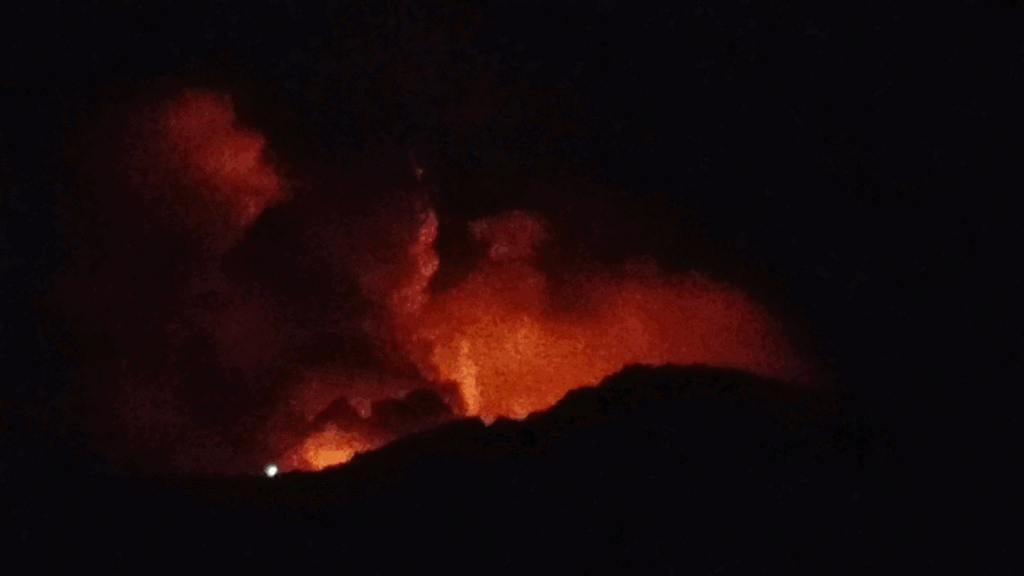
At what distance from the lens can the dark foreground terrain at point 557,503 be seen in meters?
3.96

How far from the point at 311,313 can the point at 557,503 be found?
9.45ft

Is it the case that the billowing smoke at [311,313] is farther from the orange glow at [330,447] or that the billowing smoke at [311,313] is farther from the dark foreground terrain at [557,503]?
the dark foreground terrain at [557,503]

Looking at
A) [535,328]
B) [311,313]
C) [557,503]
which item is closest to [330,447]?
[311,313]

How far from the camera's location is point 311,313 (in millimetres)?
6480

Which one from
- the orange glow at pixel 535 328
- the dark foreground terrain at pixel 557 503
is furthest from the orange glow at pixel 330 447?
the dark foreground terrain at pixel 557 503

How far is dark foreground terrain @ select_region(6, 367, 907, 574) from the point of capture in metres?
3.96

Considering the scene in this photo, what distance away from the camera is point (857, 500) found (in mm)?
4090

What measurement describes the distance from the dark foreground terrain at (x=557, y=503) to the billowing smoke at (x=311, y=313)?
1360 millimetres

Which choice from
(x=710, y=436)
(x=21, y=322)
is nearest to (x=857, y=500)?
(x=710, y=436)

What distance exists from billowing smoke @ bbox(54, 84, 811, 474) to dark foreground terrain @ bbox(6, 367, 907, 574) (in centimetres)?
136

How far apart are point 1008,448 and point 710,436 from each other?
50.7 inches

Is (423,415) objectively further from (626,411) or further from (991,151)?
(991,151)

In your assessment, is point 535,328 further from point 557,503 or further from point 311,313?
point 557,503

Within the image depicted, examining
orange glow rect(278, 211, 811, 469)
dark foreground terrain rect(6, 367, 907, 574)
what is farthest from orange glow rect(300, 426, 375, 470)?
dark foreground terrain rect(6, 367, 907, 574)
